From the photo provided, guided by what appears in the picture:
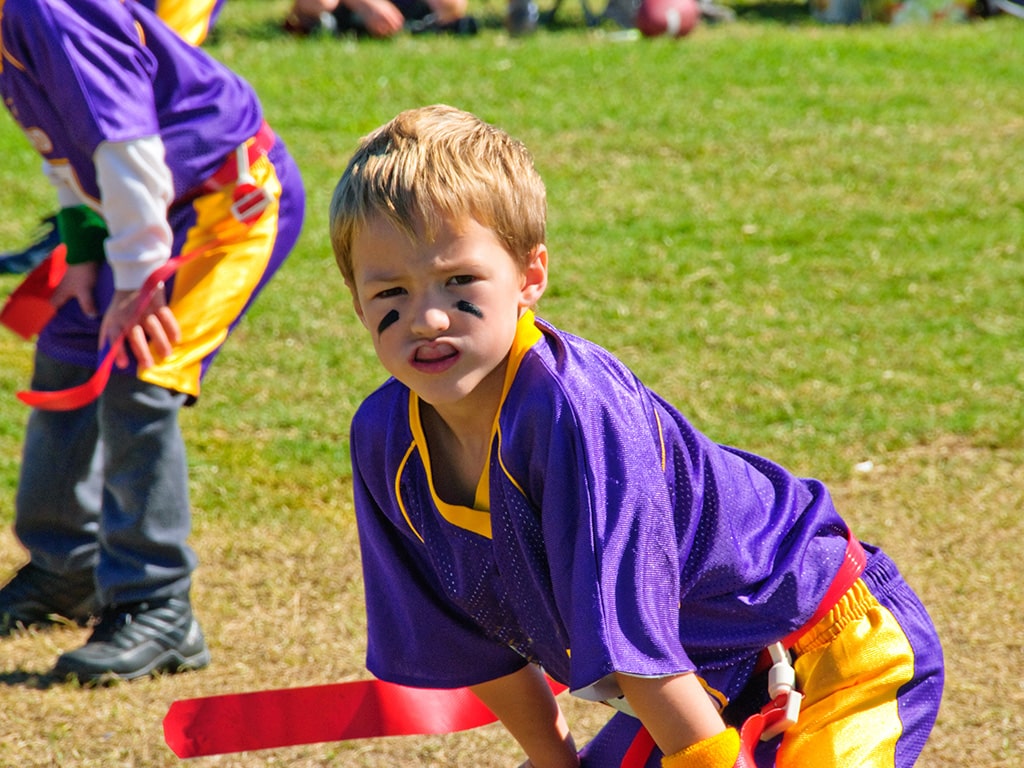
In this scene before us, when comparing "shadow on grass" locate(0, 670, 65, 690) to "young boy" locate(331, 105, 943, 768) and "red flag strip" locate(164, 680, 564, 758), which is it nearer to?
"red flag strip" locate(164, 680, 564, 758)

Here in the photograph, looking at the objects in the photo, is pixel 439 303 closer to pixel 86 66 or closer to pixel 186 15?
pixel 86 66

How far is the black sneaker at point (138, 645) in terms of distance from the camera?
3.39 metres

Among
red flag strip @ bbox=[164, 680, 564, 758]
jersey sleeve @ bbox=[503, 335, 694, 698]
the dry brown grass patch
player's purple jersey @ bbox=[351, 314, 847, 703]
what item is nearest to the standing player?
the dry brown grass patch

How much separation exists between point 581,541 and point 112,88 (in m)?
1.74

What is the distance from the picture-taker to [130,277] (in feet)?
10.4

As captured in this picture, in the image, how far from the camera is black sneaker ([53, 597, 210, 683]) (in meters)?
3.39

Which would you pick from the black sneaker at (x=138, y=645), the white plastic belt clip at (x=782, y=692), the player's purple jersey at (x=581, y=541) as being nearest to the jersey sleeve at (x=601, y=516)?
the player's purple jersey at (x=581, y=541)

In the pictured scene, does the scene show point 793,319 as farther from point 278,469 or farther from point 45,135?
point 45,135

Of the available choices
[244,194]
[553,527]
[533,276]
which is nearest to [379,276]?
[533,276]

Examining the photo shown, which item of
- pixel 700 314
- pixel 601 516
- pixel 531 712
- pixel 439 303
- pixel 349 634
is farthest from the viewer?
pixel 700 314

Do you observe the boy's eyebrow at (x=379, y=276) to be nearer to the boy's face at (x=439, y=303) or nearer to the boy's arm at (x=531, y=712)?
the boy's face at (x=439, y=303)

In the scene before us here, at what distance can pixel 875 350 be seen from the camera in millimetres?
5441

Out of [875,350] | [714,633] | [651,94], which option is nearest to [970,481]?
[875,350]

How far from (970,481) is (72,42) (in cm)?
296
